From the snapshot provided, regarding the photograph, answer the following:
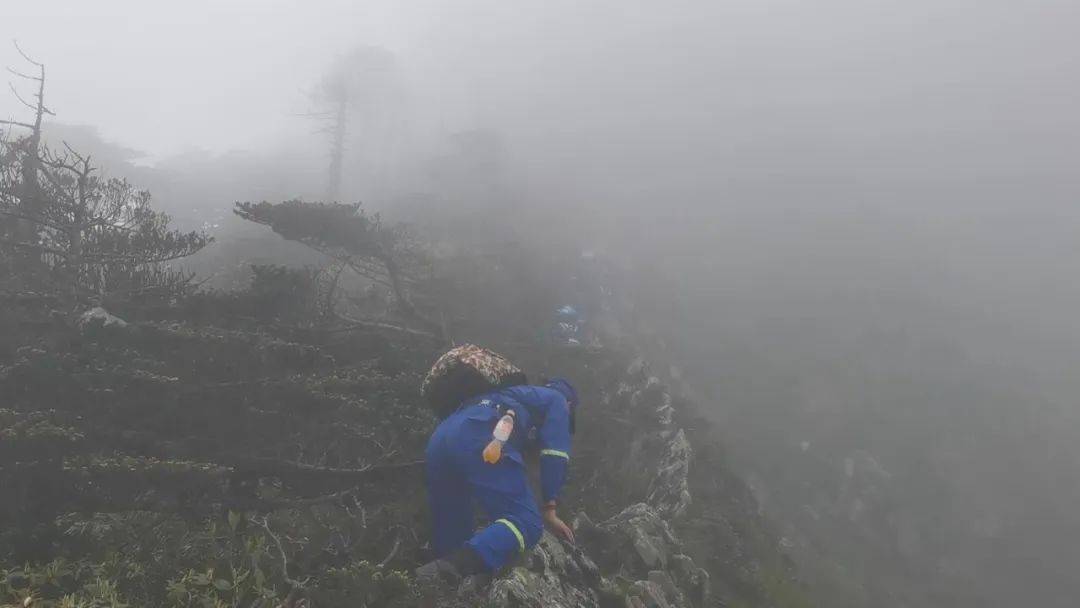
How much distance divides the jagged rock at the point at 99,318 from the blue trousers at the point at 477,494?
4.42 meters

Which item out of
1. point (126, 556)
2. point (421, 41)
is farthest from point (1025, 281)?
point (421, 41)

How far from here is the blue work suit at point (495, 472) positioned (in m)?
3.99

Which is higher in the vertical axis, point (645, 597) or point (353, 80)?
point (353, 80)

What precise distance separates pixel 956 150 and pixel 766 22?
36410 mm

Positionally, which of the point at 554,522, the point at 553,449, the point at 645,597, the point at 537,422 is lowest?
the point at 645,597

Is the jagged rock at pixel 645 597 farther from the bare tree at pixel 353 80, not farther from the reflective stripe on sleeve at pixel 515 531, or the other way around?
the bare tree at pixel 353 80

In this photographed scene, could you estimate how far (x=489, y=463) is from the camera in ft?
13.5

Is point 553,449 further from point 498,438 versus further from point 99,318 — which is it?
point 99,318

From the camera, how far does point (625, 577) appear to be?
559 cm

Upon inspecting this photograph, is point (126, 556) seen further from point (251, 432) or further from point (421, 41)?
point (421, 41)

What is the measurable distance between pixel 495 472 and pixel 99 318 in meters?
5.02

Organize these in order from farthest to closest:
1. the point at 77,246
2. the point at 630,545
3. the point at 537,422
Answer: the point at 77,246
the point at 630,545
the point at 537,422

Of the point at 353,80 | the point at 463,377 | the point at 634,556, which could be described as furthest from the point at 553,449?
the point at 353,80

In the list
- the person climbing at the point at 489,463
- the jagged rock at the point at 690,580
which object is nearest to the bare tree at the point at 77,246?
the person climbing at the point at 489,463
